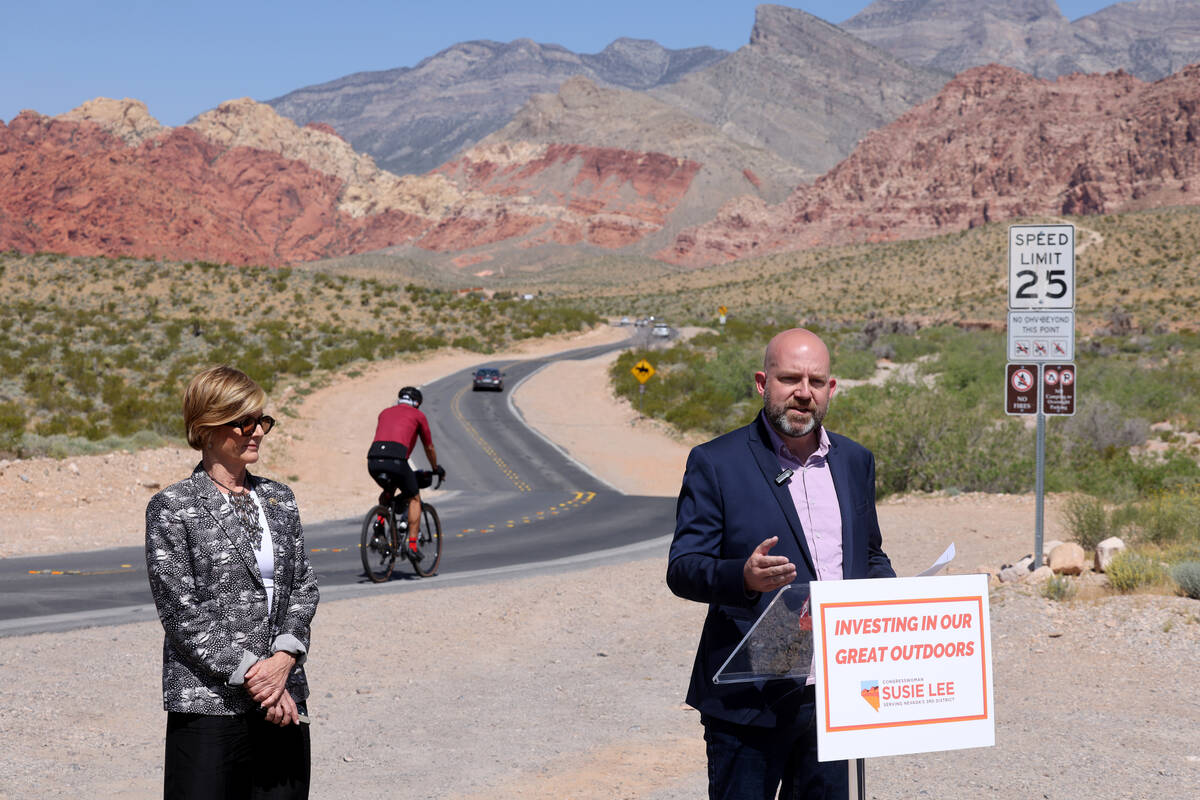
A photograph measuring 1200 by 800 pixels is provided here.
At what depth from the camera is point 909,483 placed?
21.1 meters

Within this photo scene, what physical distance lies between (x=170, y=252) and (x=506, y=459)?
13188cm

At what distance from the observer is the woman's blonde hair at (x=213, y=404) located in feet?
12.1

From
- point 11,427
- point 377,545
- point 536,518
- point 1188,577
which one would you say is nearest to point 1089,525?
point 1188,577

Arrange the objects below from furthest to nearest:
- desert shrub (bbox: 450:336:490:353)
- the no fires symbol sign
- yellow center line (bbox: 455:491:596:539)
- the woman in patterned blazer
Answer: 1. desert shrub (bbox: 450:336:490:353)
2. yellow center line (bbox: 455:491:596:539)
3. the no fires symbol sign
4. the woman in patterned blazer

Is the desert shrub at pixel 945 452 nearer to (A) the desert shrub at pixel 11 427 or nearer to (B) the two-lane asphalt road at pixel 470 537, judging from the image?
(B) the two-lane asphalt road at pixel 470 537

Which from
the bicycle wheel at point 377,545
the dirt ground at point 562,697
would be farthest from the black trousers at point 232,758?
the bicycle wheel at point 377,545

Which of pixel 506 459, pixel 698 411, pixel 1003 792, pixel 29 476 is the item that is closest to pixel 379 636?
pixel 1003 792

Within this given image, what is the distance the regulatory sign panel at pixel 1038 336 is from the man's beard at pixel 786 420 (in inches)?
345

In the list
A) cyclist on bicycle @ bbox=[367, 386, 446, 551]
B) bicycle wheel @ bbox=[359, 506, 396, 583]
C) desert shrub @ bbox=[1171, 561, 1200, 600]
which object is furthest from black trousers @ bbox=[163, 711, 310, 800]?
desert shrub @ bbox=[1171, 561, 1200, 600]

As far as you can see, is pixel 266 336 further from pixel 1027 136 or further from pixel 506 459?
pixel 1027 136

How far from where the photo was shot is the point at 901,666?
11.4 feet

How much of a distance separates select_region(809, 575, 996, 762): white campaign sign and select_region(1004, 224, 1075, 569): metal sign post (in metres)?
8.50

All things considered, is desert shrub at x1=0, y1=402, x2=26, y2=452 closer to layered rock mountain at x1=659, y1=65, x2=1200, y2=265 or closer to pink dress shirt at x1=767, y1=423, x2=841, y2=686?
pink dress shirt at x1=767, y1=423, x2=841, y2=686

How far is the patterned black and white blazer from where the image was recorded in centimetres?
359
